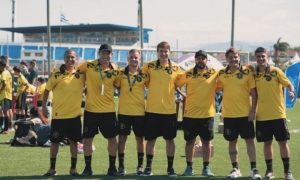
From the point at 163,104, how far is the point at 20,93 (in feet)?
28.7

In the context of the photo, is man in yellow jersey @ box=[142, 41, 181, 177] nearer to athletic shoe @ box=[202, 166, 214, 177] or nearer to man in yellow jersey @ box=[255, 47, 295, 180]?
athletic shoe @ box=[202, 166, 214, 177]

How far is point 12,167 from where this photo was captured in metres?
10.2

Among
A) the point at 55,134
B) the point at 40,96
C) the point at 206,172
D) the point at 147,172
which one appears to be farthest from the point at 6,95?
the point at 206,172

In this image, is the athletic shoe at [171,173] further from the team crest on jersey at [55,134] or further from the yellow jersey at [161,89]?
the team crest on jersey at [55,134]

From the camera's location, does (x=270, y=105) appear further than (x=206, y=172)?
No

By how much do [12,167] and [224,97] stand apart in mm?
3788

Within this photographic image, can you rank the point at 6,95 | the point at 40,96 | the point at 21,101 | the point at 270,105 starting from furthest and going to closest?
the point at 21,101 → the point at 6,95 → the point at 40,96 → the point at 270,105

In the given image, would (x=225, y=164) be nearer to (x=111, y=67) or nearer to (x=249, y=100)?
→ (x=249, y=100)

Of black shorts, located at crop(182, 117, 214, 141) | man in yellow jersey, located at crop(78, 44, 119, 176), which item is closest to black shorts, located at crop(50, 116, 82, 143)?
man in yellow jersey, located at crop(78, 44, 119, 176)

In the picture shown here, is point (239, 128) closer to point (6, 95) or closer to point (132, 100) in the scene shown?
Answer: point (132, 100)

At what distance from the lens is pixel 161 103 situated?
940 centimetres

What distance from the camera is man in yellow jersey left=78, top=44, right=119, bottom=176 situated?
30.6ft

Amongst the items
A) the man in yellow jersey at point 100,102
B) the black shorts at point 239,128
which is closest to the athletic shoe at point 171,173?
the man in yellow jersey at point 100,102

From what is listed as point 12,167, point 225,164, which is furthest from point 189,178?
point 12,167
